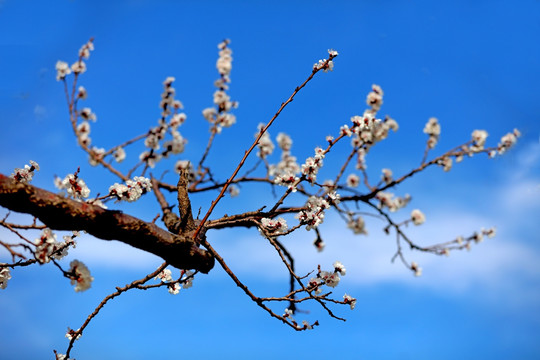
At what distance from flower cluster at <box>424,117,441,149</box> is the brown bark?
5.01 metres

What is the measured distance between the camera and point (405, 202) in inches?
297

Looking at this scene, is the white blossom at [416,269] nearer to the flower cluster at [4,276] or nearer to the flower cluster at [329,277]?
the flower cluster at [329,277]

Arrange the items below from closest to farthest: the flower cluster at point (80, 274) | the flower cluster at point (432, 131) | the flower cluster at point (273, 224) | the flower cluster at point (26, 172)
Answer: the flower cluster at point (80, 274) → the flower cluster at point (26, 172) → the flower cluster at point (273, 224) → the flower cluster at point (432, 131)

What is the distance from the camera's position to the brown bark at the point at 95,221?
207cm

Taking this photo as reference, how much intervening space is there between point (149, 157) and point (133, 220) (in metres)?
3.56

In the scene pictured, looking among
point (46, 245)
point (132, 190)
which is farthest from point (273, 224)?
point (46, 245)

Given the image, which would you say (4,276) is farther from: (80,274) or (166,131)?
(166,131)

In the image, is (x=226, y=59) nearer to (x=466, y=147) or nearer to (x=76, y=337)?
(x=466, y=147)

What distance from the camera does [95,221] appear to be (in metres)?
2.24

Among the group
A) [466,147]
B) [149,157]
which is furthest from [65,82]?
[466,147]

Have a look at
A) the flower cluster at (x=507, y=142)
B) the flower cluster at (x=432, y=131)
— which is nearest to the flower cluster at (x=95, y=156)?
the flower cluster at (x=432, y=131)

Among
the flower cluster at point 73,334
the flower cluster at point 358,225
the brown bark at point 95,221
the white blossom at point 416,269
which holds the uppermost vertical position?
the flower cluster at point 358,225

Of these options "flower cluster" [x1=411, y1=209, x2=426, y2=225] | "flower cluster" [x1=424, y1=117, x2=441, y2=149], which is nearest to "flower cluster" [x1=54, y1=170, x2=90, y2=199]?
"flower cluster" [x1=424, y1=117, x2=441, y2=149]

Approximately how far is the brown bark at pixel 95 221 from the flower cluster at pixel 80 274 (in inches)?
7.5
